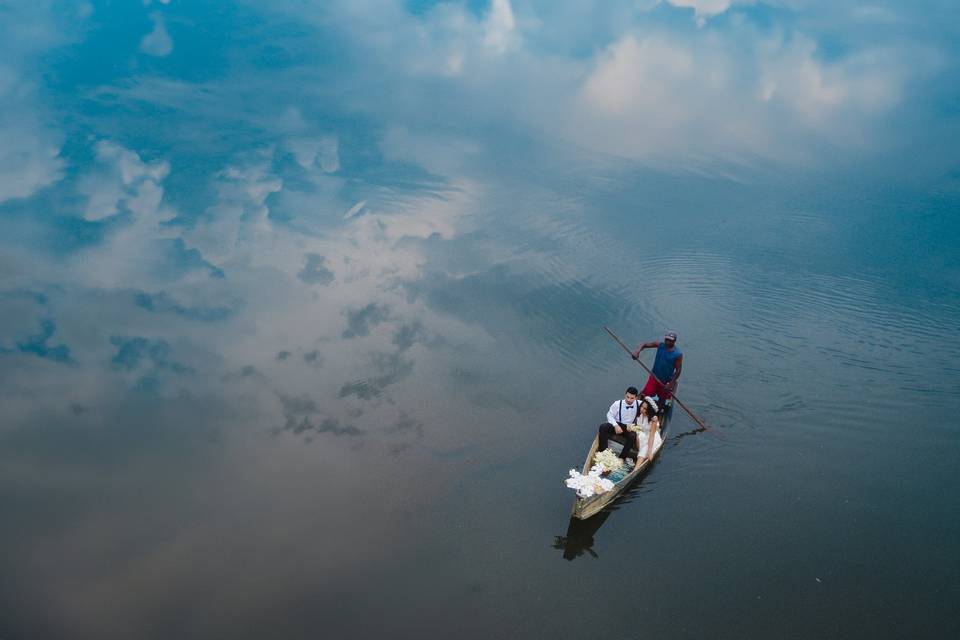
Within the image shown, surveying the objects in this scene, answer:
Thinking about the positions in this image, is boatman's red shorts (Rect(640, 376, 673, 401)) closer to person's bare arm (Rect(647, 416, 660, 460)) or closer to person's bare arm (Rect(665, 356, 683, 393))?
person's bare arm (Rect(665, 356, 683, 393))

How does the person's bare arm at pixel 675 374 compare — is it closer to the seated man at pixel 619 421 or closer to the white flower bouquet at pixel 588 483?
Result: the seated man at pixel 619 421

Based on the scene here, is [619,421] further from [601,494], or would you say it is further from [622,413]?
[601,494]

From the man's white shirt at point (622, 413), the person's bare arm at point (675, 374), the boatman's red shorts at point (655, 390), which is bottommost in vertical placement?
the man's white shirt at point (622, 413)

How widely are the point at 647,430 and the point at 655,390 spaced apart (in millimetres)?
819

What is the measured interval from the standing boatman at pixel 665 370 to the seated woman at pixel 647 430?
25cm

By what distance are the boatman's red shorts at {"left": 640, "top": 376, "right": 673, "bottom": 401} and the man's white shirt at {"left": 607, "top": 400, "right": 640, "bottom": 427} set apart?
738 millimetres

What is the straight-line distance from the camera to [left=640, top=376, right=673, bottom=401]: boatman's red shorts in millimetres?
10078

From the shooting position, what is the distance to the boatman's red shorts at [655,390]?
33.1ft

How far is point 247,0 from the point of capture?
25.2m

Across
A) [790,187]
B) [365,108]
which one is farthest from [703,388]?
[365,108]

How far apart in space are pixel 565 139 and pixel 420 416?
12.1 meters

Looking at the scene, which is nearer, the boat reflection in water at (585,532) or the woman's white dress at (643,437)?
the boat reflection in water at (585,532)

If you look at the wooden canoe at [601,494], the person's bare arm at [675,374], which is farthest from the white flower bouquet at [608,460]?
the person's bare arm at [675,374]

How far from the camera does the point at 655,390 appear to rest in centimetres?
1020
